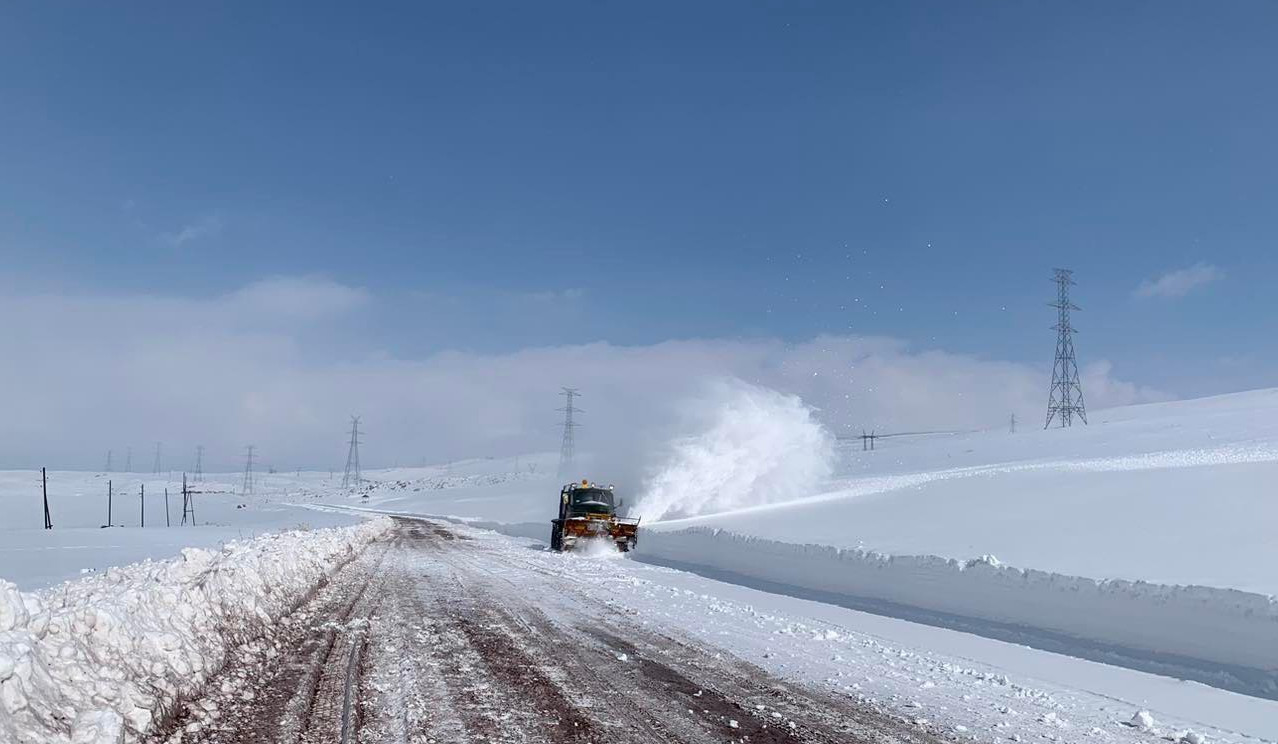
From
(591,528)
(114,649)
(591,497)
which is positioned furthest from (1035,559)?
(591,497)

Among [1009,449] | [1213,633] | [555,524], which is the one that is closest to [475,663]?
[1213,633]

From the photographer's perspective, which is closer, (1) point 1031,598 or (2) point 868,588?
(1) point 1031,598

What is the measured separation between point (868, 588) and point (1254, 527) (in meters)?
7.54

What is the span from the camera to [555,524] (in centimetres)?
2928

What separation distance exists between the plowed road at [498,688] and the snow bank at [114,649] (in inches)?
12.7

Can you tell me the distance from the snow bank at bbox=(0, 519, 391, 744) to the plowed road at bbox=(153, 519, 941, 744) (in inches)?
12.7

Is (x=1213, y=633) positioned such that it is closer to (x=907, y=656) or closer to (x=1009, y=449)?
(x=907, y=656)

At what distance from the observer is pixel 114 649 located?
661cm

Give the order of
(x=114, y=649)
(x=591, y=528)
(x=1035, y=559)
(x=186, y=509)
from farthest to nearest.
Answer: (x=186, y=509) < (x=591, y=528) < (x=1035, y=559) < (x=114, y=649)

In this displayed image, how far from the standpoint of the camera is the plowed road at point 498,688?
647 cm

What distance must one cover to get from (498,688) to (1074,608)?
1035cm

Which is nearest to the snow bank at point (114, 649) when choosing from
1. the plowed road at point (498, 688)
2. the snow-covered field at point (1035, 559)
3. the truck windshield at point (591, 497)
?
the plowed road at point (498, 688)

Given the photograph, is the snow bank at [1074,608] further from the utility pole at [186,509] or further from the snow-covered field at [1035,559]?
the utility pole at [186,509]

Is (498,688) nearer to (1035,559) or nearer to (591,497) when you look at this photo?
(1035,559)
